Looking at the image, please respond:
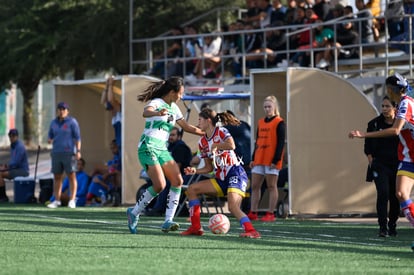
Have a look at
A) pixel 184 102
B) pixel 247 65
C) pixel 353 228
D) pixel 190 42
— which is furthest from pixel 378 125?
pixel 190 42

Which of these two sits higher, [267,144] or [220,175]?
[267,144]

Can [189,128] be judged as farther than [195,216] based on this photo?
Yes

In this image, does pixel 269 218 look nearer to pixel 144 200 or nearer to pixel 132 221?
pixel 144 200

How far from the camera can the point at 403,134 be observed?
488 inches

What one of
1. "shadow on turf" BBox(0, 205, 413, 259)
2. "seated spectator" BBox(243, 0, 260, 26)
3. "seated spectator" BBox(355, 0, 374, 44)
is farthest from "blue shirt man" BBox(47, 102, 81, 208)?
"seated spectator" BBox(355, 0, 374, 44)

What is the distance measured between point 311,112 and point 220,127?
5.39m

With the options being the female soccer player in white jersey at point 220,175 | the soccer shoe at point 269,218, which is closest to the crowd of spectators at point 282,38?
the soccer shoe at point 269,218

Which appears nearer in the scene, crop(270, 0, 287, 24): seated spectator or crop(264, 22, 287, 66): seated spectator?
crop(264, 22, 287, 66): seated spectator

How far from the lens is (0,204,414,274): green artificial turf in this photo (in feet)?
31.0

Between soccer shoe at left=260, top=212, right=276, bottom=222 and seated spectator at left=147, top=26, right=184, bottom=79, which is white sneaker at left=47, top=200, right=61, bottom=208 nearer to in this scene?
soccer shoe at left=260, top=212, right=276, bottom=222

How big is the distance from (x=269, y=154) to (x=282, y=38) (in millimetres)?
6150

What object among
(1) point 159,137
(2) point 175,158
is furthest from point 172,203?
(2) point 175,158

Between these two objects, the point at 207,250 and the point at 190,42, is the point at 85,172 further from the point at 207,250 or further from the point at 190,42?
the point at 207,250

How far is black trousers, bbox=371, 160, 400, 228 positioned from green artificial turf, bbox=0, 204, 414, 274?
10.7 inches
